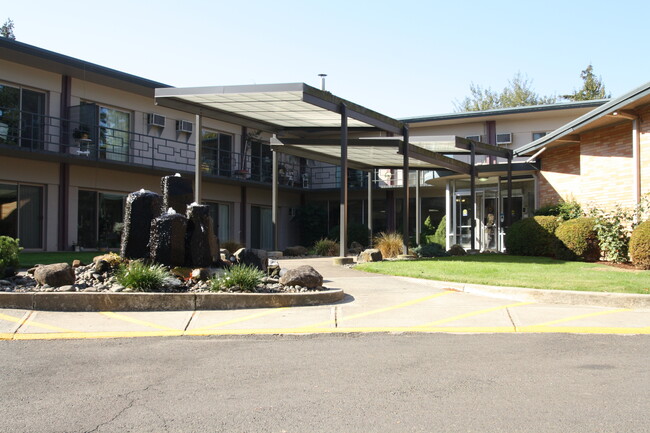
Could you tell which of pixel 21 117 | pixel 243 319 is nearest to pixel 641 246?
pixel 243 319

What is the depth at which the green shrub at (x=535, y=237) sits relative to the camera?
1847cm

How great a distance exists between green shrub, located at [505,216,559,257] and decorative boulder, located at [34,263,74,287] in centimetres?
1346

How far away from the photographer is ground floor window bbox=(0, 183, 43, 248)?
20.1 metres

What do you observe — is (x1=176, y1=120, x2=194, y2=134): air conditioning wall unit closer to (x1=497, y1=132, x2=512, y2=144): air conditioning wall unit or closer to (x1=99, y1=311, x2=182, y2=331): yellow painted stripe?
(x1=497, y1=132, x2=512, y2=144): air conditioning wall unit

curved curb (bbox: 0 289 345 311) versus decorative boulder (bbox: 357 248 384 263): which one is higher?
decorative boulder (bbox: 357 248 384 263)

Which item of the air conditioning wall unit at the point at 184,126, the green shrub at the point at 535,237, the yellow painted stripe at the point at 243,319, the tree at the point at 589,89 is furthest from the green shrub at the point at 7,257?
the tree at the point at 589,89

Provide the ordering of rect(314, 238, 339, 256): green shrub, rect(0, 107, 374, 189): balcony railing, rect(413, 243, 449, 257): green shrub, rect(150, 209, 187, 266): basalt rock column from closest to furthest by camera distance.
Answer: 1. rect(150, 209, 187, 266): basalt rock column
2. rect(413, 243, 449, 257): green shrub
3. rect(0, 107, 374, 189): balcony railing
4. rect(314, 238, 339, 256): green shrub

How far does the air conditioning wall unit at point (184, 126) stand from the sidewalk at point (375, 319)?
17.2 metres

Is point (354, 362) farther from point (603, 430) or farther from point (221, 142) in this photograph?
point (221, 142)

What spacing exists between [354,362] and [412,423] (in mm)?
1840

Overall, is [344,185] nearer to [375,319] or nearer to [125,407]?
[375,319]

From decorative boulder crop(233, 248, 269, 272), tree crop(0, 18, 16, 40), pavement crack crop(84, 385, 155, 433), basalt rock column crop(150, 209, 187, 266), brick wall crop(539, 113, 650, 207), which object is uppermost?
tree crop(0, 18, 16, 40)

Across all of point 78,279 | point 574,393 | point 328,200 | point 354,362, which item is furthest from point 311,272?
point 328,200

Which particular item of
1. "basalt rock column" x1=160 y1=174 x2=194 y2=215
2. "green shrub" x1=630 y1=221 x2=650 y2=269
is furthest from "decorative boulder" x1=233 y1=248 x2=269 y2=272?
"green shrub" x1=630 y1=221 x2=650 y2=269
